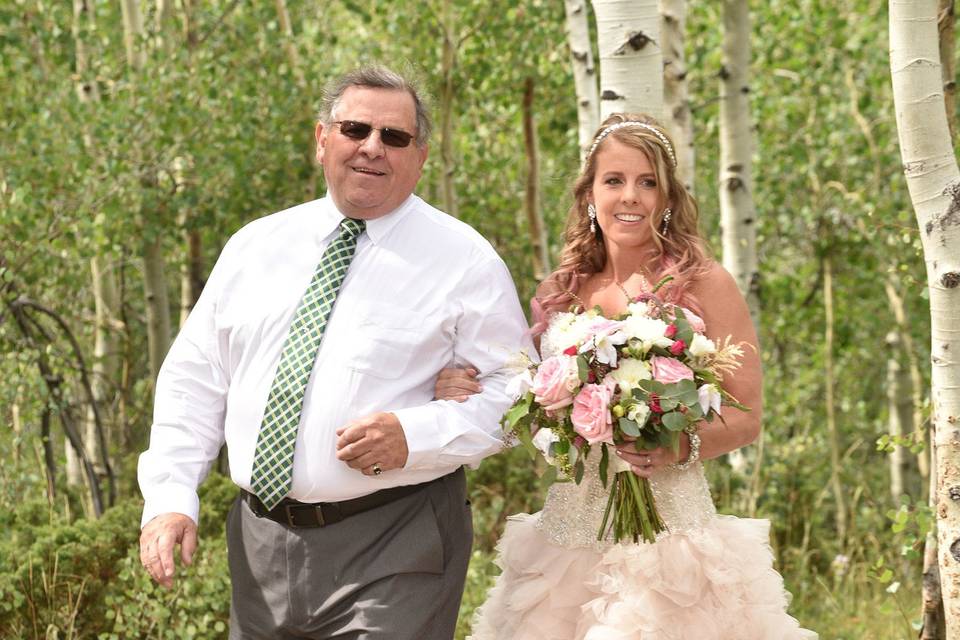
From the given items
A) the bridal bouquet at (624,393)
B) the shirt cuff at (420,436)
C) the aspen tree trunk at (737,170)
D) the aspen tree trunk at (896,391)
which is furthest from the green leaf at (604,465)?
the aspen tree trunk at (896,391)

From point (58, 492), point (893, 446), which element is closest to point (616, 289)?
point (893, 446)

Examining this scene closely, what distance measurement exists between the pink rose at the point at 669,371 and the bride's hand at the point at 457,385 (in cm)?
54

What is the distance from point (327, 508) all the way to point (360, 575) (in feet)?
0.69

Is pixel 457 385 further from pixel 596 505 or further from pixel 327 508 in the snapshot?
pixel 596 505

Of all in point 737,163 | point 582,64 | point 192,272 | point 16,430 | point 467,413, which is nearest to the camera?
point 467,413

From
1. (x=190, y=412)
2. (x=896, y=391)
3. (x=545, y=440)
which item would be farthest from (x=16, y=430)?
(x=896, y=391)

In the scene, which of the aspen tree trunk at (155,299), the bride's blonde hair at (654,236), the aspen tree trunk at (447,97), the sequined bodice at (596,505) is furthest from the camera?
the aspen tree trunk at (447,97)

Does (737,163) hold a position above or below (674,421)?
above

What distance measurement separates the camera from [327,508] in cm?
341

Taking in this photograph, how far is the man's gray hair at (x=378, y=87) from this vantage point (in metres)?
3.66

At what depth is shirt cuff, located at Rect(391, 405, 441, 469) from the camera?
3322 mm

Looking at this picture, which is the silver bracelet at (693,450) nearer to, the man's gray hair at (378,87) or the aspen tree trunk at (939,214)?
the aspen tree trunk at (939,214)

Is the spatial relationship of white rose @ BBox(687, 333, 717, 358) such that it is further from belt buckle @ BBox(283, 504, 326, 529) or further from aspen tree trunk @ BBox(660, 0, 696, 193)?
aspen tree trunk @ BBox(660, 0, 696, 193)

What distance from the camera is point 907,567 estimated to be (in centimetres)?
796
